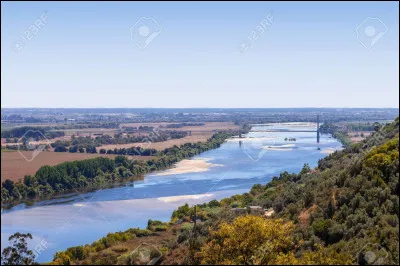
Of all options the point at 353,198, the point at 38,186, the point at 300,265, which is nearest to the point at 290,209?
the point at 353,198

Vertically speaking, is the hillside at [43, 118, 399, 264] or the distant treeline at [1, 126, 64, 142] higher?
the distant treeline at [1, 126, 64, 142]

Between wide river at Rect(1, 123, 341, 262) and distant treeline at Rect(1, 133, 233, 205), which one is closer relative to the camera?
wide river at Rect(1, 123, 341, 262)
